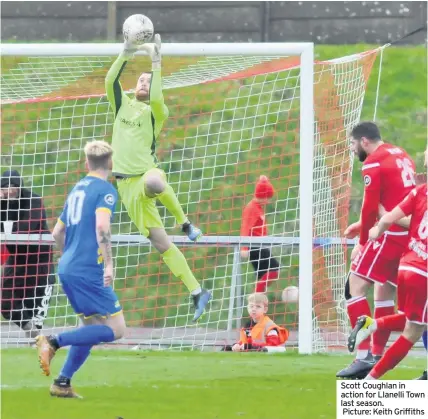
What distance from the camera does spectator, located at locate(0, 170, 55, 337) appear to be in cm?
1270

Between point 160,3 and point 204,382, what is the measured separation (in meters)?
12.6

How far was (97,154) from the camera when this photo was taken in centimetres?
855

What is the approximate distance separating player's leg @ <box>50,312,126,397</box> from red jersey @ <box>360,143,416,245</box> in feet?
6.96

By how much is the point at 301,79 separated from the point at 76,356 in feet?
14.0

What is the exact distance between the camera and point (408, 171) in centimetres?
967

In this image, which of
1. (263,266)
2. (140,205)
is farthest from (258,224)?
(140,205)

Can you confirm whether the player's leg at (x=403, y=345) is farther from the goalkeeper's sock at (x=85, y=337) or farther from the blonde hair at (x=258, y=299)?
the blonde hair at (x=258, y=299)

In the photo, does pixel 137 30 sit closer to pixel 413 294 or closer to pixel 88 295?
pixel 88 295

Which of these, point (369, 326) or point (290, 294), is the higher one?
point (290, 294)

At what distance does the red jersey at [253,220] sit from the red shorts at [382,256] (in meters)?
3.30

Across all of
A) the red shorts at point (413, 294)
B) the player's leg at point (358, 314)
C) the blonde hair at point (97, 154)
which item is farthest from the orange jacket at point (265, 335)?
the blonde hair at point (97, 154)

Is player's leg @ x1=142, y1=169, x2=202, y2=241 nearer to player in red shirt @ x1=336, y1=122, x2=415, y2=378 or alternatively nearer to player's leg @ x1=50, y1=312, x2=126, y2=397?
player in red shirt @ x1=336, y1=122, x2=415, y2=378

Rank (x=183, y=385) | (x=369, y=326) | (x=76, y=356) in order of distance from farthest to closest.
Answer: (x=183, y=385) → (x=369, y=326) → (x=76, y=356)

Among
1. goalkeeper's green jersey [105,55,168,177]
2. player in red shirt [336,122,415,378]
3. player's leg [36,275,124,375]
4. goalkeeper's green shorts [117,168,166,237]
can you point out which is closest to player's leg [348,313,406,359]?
player in red shirt [336,122,415,378]
